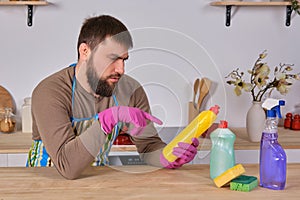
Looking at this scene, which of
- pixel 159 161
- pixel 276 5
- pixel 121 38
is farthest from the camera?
pixel 276 5

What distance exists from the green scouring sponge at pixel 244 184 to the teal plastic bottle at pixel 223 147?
50 millimetres

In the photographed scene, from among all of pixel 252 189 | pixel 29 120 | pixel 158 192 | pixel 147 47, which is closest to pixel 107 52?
pixel 147 47

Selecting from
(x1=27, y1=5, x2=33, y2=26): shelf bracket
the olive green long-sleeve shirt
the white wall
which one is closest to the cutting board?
the white wall

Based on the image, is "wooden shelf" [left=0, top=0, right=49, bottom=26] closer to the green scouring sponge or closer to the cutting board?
the cutting board

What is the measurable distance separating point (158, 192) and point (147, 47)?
15.9 inches

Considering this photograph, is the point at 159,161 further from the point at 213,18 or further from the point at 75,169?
the point at 213,18

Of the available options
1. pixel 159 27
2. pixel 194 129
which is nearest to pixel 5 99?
pixel 159 27

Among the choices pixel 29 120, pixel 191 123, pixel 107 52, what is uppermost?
pixel 107 52

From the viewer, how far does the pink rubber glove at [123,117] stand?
1567mm

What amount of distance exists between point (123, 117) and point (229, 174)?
0.36 metres

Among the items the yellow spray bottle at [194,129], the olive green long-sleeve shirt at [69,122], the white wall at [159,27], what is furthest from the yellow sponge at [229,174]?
the white wall at [159,27]

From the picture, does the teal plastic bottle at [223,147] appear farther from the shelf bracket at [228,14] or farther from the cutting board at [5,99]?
the cutting board at [5,99]

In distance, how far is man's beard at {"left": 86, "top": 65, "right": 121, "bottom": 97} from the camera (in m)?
1.67

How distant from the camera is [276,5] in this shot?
10.2 feet
